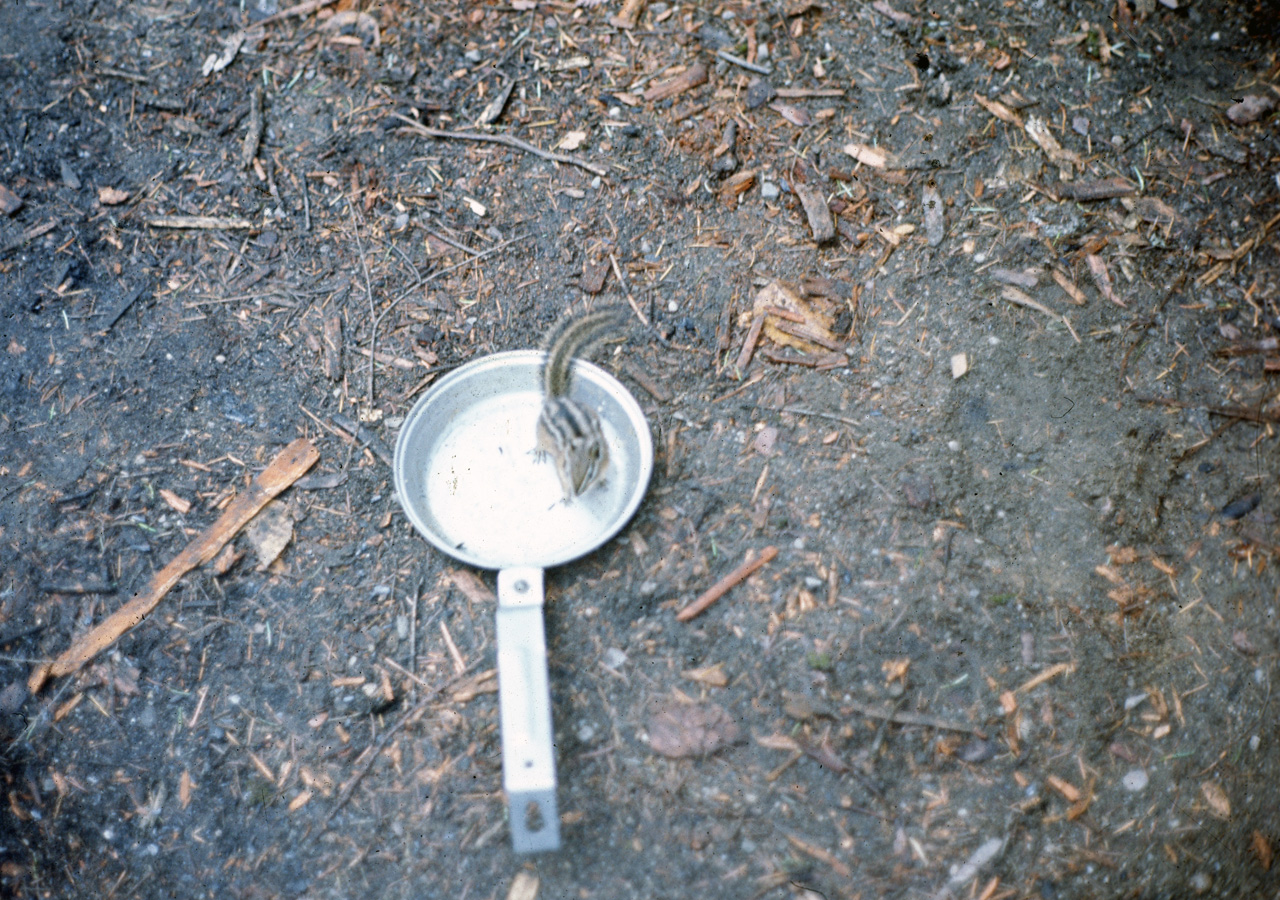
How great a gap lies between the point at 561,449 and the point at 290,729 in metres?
1.37

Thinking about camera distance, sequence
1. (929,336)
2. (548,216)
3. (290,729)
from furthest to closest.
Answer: (548,216) < (929,336) < (290,729)

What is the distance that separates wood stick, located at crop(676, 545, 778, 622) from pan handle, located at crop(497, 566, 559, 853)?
0.59 m

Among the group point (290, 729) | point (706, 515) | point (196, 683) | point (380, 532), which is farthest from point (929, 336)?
point (196, 683)

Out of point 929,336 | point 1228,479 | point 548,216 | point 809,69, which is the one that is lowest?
point 1228,479

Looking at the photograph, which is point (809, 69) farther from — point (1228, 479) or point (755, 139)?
point (1228, 479)

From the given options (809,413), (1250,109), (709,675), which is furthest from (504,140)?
(1250,109)

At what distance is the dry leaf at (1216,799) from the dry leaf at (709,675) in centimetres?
165

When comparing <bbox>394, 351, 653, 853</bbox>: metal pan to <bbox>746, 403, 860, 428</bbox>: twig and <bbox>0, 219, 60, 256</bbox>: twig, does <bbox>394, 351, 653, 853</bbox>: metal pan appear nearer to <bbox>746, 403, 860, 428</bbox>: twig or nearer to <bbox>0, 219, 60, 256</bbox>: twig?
<bbox>746, 403, 860, 428</bbox>: twig

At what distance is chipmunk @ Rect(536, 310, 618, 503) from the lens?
10.4ft

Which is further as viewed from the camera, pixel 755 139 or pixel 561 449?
pixel 755 139

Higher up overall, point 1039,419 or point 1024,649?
point 1039,419

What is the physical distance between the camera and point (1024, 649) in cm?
311

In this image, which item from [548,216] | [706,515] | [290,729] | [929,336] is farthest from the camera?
[548,216]

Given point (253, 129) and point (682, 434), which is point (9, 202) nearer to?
point (253, 129)
